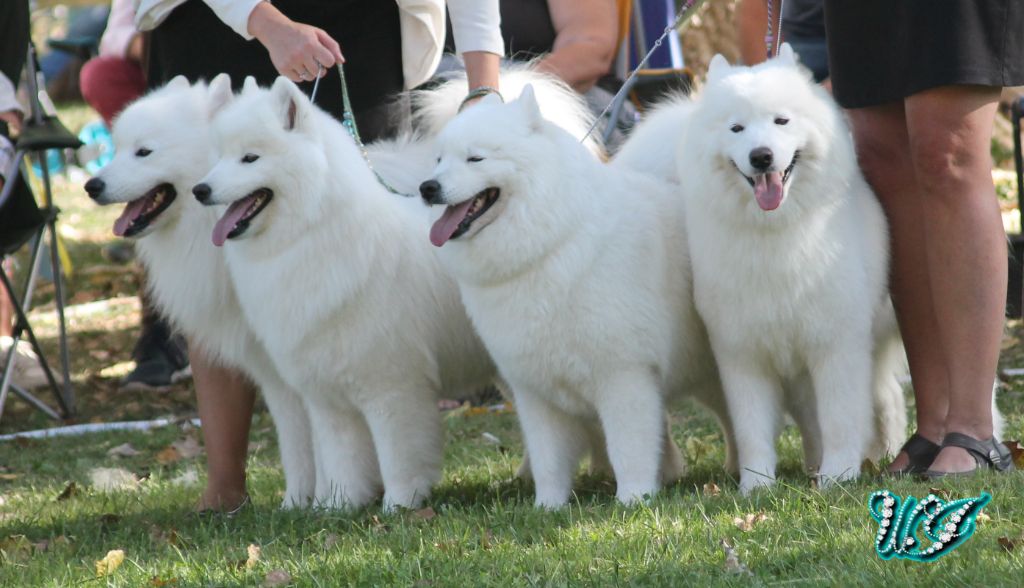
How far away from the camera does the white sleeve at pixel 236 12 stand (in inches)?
142

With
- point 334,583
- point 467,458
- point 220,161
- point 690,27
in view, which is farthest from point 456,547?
point 690,27

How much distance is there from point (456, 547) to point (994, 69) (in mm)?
1752

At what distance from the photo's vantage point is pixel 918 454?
3.49 meters

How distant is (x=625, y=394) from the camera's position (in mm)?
3430

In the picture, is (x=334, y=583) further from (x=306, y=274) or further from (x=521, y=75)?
(x=521, y=75)

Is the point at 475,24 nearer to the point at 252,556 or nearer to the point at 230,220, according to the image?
the point at 230,220

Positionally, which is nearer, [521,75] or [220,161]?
[220,161]

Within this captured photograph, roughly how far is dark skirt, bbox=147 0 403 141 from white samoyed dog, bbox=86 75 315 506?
15cm

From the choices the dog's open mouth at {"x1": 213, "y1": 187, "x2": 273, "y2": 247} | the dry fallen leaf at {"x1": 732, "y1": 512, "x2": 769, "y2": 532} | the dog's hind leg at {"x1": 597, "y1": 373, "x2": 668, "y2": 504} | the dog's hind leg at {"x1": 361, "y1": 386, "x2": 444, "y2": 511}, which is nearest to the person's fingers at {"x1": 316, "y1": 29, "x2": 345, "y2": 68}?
the dog's open mouth at {"x1": 213, "y1": 187, "x2": 273, "y2": 247}

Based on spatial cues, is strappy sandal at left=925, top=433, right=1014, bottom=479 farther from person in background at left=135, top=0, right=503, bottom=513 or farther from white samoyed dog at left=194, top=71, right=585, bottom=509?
person in background at left=135, top=0, right=503, bottom=513

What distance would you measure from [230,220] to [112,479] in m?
1.69

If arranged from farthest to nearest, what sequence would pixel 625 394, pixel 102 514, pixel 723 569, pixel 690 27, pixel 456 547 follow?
pixel 690 27 → pixel 102 514 → pixel 625 394 → pixel 456 547 → pixel 723 569

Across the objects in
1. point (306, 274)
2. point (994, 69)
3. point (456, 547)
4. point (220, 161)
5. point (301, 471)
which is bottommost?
point (301, 471)

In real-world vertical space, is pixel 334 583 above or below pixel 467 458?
above
